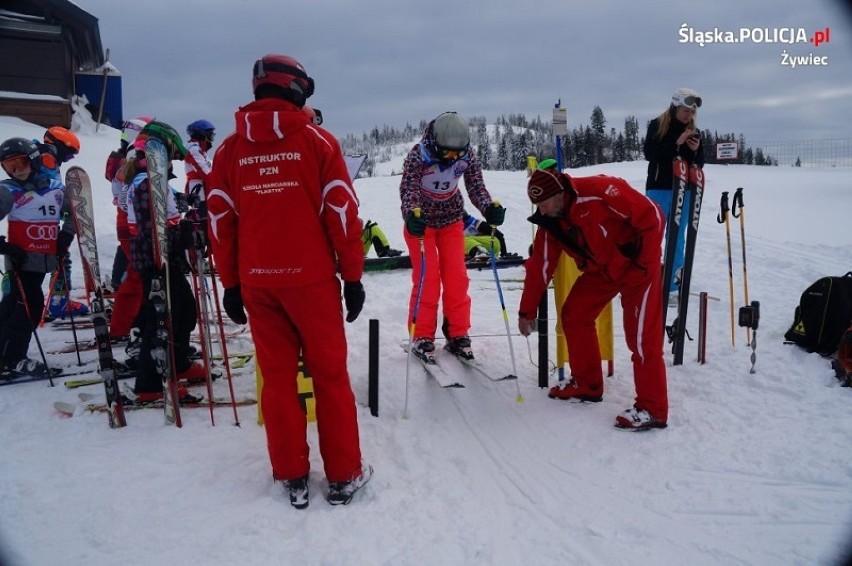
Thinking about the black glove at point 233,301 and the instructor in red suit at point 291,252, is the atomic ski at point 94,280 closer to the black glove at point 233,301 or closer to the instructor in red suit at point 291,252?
the black glove at point 233,301

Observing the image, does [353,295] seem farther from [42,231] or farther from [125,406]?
[42,231]

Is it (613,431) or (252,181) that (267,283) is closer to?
(252,181)

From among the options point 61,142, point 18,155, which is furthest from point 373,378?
point 61,142

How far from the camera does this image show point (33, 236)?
4.96 meters

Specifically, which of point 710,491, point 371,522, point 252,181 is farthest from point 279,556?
point 710,491

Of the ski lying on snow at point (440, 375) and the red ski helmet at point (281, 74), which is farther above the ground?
the red ski helmet at point (281, 74)

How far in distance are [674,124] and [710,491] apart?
398 centimetres

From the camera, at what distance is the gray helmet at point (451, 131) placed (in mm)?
4520

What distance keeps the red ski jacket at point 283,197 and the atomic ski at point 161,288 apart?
1.20 m

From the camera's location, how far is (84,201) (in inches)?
167

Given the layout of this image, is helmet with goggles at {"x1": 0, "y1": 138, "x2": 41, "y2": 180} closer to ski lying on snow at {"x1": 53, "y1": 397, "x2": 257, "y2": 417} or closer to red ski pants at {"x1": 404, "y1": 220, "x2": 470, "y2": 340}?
ski lying on snow at {"x1": 53, "y1": 397, "x2": 257, "y2": 417}

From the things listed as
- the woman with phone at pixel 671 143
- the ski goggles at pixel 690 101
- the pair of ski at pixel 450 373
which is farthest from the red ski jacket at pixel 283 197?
the ski goggles at pixel 690 101

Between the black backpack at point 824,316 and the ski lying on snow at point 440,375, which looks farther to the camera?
the black backpack at point 824,316

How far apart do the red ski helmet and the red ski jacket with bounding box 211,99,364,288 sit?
8cm
